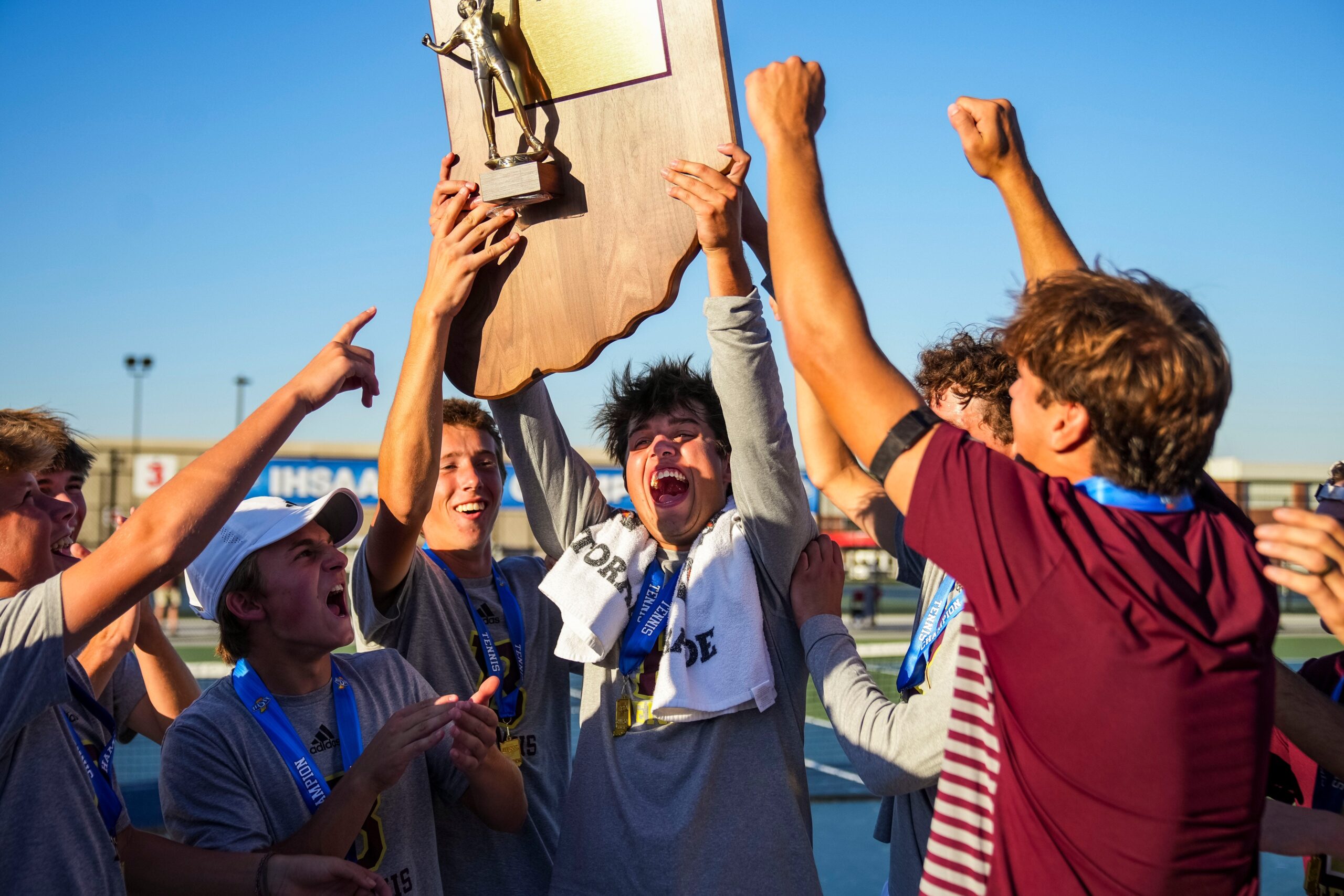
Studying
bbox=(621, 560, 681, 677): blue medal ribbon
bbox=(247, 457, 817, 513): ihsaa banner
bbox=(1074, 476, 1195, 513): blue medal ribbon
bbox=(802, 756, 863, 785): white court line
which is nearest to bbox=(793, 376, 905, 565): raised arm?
bbox=(621, 560, 681, 677): blue medal ribbon

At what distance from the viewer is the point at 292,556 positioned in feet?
9.46

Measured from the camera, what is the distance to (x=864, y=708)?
92.5 inches

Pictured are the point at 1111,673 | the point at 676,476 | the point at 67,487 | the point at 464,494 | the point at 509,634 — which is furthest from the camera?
the point at 67,487

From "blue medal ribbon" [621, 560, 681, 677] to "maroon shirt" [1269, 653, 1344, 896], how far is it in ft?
4.90

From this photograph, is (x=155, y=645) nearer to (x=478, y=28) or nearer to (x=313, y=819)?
(x=313, y=819)

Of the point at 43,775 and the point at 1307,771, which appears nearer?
the point at 43,775

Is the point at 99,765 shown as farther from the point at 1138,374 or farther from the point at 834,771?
the point at 834,771

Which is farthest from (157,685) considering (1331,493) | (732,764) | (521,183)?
(1331,493)

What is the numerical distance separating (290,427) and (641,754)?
1153 millimetres

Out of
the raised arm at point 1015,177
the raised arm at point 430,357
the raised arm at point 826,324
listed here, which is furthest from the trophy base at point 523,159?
the raised arm at point 1015,177

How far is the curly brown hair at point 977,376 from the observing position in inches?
116

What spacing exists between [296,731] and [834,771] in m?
7.15

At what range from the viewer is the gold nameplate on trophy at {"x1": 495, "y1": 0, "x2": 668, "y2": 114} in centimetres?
251

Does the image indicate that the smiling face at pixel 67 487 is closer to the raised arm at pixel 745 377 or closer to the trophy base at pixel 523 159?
the trophy base at pixel 523 159
